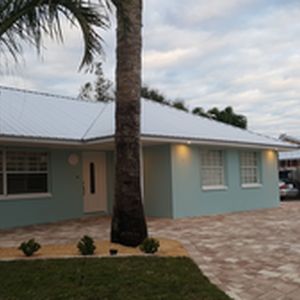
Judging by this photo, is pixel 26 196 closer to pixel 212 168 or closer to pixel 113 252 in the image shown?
pixel 113 252

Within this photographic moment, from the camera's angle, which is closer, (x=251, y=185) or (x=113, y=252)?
(x=113, y=252)

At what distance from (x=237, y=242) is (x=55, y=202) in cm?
741

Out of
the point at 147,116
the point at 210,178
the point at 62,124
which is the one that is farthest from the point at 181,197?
the point at 62,124

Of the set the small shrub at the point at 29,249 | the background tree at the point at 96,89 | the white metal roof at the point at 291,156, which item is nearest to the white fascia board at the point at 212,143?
the small shrub at the point at 29,249

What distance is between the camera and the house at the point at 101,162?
13.8 metres

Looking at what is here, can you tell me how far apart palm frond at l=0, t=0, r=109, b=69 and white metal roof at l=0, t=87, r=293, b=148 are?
5.14m

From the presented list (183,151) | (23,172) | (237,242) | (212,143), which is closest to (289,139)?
(212,143)

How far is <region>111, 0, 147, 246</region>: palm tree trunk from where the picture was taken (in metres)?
8.99

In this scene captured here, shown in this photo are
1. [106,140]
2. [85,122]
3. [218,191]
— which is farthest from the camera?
[218,191]

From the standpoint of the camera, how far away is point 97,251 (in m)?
8.44

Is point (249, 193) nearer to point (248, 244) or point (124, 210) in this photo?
point (248, 244)

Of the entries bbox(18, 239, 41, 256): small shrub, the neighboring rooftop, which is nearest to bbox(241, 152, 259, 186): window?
bbox(18, 239, 41, 256): small shrub

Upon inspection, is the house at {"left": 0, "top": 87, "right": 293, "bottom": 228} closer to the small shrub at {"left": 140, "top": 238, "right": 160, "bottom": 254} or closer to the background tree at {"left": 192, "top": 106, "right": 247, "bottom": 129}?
the small shrub at {"left": 140, "top": 238, "right": 160, "bottom": 254}

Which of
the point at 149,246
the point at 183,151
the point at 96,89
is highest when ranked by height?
the point at 96,89
